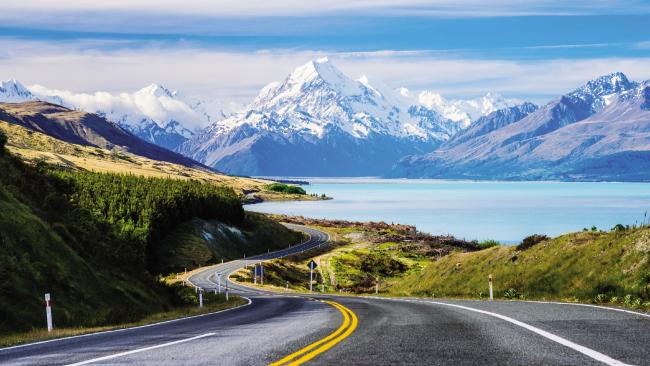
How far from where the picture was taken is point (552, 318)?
18.1 metres

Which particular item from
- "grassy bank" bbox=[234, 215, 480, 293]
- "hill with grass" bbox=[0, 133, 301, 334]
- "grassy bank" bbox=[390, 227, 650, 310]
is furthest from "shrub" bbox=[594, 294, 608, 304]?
"grassy bank" bbox=[234, 215, 480, 293]

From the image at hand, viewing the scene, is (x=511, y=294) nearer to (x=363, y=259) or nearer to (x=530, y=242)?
(x=530, y=242)

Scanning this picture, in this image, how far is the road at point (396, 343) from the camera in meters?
11.7

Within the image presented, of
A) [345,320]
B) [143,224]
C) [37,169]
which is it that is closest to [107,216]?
[143,224]

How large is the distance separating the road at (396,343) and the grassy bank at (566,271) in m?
8.20

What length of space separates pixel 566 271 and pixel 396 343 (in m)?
25.1

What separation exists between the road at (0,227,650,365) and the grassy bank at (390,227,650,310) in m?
8.20

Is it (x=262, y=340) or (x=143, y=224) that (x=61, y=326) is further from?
(x=143, y=224)

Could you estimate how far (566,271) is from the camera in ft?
118

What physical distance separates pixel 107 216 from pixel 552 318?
9359 cm

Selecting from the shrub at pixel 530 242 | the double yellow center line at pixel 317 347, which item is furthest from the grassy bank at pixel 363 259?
the double yellow center line at pixel 317 347

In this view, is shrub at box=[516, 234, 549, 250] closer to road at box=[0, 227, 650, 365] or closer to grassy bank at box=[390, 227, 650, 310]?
grassy bank at box=[390, 227, 650, 310]

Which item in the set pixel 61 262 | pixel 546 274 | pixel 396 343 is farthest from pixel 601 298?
pixel 61 262

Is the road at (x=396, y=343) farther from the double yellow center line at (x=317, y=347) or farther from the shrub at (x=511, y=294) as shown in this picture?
the shrub at (x=511, y=294)
